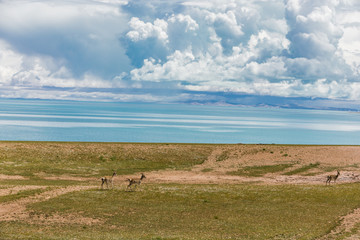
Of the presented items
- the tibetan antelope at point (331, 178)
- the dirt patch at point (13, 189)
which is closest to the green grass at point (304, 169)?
the tibetan antelope at point (331, 178)

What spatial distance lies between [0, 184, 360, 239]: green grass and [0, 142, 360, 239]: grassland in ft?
0.26

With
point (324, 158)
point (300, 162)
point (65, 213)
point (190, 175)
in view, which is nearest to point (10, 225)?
point (65, 213)

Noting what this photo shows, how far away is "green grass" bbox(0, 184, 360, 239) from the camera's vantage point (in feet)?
99.4

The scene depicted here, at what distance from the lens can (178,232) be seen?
3069cm

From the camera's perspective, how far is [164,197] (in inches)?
1693

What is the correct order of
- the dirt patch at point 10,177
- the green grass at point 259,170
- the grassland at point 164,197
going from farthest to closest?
1. the green grass at point 259,170
2. the dirt patch at point 10,177
3. the grassland at point 164,197

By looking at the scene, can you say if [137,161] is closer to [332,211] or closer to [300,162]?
[300,162]

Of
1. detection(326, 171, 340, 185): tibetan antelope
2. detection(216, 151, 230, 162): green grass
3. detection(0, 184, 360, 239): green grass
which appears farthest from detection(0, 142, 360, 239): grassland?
detection(326, 171, 340, 185): tibetan antelope

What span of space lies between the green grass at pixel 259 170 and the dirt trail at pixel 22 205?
28581 millimetres

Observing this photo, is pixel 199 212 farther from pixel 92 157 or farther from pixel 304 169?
pixel 92 157

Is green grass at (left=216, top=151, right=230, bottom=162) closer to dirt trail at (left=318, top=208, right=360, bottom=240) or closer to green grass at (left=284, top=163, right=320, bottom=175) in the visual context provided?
green grass at (left=284, top=163, right=320, bottom=175)

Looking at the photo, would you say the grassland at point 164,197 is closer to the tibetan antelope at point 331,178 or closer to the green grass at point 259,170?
the green grass at point 259,170

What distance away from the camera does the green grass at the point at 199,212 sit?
3030 cm

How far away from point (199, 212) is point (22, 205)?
54.5 feet
